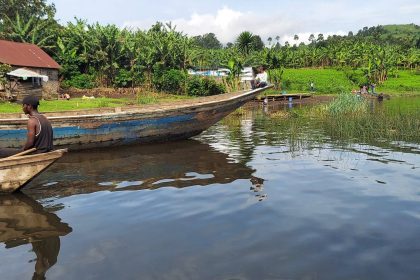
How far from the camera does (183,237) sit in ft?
15.6

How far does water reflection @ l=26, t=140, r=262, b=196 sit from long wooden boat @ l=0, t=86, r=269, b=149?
1.30ft

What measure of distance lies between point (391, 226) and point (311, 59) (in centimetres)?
5295

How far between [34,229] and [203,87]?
87.9 feet

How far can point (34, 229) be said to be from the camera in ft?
17.2

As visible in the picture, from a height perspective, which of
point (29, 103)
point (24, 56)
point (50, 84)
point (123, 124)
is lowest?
point (123, 124)

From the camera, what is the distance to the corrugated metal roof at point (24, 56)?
2462 cm

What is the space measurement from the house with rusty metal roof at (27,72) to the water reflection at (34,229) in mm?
18704

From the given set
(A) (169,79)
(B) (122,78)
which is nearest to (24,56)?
(B) (122,78)

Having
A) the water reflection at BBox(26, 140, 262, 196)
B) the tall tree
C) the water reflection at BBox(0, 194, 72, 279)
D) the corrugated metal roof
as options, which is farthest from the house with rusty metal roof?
the tall tree

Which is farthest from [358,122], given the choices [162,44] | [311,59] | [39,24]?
[311,59]

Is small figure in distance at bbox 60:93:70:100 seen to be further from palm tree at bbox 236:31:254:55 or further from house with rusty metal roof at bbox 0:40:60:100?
palm tree at bbox 236:31:254:55

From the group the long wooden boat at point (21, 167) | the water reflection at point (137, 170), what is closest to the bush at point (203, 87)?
the water reflection at point (137, 170)

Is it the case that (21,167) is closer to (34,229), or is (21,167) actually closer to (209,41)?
(34,229)

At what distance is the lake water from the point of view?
13.0 feet
